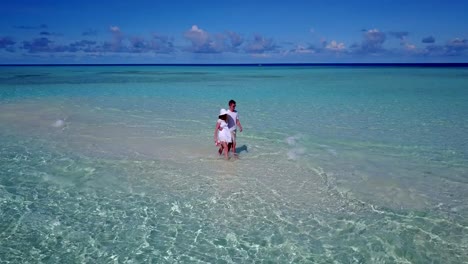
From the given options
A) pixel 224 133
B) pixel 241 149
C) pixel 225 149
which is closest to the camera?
pixel 224 133

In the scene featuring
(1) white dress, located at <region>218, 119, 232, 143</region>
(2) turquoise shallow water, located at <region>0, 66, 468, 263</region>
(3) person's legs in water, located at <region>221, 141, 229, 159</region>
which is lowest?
(2) turquoise shallow water, located at <region>0, 66, 468, 263</region>

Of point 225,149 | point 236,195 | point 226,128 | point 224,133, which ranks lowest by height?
point 236,195

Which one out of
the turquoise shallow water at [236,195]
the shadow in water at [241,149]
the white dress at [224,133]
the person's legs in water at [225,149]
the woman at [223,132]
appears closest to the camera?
the turquoise shallow water at [236,195]

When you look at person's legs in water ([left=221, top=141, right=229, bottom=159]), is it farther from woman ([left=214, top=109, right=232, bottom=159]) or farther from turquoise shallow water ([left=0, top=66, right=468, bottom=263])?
turquoise shallow water ([left=0, top=66, right=468, bottom=263])

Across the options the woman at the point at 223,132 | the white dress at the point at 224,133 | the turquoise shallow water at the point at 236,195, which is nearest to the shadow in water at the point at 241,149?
the turquoise shallow water at the point at 236,195

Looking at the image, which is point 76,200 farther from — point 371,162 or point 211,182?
point 371,162

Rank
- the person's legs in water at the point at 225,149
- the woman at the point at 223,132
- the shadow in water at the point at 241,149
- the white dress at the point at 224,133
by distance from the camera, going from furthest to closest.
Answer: the shadow in water at the point at 241,149 < the person's legs in water at the point at 225,149 < the white dress at the point at 224,133 < the woman at the point at 223,132

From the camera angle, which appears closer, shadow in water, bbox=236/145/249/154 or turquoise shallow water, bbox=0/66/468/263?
turquoise shallow water, bbox=0/66/468/263

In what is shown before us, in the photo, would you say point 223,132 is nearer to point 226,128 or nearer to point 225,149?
point 226,128

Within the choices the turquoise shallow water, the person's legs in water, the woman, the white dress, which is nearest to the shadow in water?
the turquoise shallow water

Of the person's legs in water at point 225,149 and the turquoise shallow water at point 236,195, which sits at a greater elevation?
the person's legs in water at point 225,149

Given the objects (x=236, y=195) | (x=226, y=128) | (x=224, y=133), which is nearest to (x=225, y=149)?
(x=224, y=133)

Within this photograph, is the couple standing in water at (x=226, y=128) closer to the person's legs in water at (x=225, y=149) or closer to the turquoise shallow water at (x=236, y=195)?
the person's legs in water at (x=225, y=149)

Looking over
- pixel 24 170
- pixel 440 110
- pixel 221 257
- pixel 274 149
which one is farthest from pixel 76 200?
pixel 440 110
